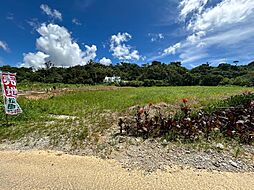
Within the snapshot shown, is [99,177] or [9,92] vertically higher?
[9,92]

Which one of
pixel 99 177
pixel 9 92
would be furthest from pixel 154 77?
pixel 99 177

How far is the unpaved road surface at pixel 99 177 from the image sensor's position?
281cm

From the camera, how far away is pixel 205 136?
4348mm

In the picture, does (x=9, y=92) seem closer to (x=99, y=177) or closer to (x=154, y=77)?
(x=99, y=177)

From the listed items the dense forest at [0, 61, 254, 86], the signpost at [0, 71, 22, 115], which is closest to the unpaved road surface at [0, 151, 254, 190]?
the signpost at [0, 71, 22, 115]

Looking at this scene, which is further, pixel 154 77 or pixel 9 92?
pixel 154 77

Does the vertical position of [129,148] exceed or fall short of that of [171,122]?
it falls short

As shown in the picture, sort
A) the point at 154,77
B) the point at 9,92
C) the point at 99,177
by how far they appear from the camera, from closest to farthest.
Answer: the point at 99,177 < the point at 9,92 < the point at 154,77

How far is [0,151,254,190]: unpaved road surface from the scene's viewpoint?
2.81 metres

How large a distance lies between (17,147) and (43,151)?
0.76 meters

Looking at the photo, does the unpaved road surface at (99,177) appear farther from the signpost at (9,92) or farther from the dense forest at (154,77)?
the dense forest at (154,77)

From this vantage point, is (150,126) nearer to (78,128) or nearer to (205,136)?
(205,136)

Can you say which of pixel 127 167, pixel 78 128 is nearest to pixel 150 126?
pixel 127 167

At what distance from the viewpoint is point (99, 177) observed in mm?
3064
